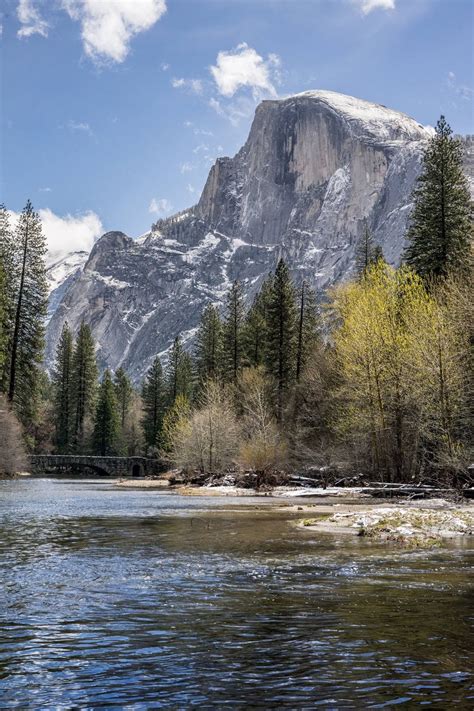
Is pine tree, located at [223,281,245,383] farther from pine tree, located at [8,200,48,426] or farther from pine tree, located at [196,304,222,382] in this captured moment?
pine tree, located at [8,200,48,426]

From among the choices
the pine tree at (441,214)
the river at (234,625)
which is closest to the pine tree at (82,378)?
the pine tree at (441,214)

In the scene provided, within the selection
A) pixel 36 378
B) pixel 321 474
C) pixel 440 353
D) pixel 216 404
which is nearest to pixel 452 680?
pixel 440 353

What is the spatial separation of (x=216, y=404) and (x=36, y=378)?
1416cm

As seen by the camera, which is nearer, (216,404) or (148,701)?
(148,701)

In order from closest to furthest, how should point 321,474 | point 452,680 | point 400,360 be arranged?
point 452,680
point 400,360
point 321,474

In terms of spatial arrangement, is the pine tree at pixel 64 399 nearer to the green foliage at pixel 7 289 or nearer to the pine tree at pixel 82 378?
the pine tree at pixel 82 378

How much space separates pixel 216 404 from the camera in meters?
49.9

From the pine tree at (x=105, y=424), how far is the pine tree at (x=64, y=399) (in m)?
3.67

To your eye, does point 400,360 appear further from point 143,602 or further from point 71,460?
point 71,460

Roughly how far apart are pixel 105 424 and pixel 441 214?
61.3 m

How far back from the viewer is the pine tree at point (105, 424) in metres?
92.1

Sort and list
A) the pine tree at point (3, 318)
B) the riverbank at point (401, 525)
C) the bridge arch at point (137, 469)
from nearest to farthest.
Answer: the riverbank at point (401, 525) < the pine tree at point (3, 318) < the bridge arch at point (137, 469)

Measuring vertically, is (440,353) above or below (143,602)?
above

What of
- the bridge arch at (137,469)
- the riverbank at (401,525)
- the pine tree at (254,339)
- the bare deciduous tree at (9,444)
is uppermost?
the pine tree at (254,339)
